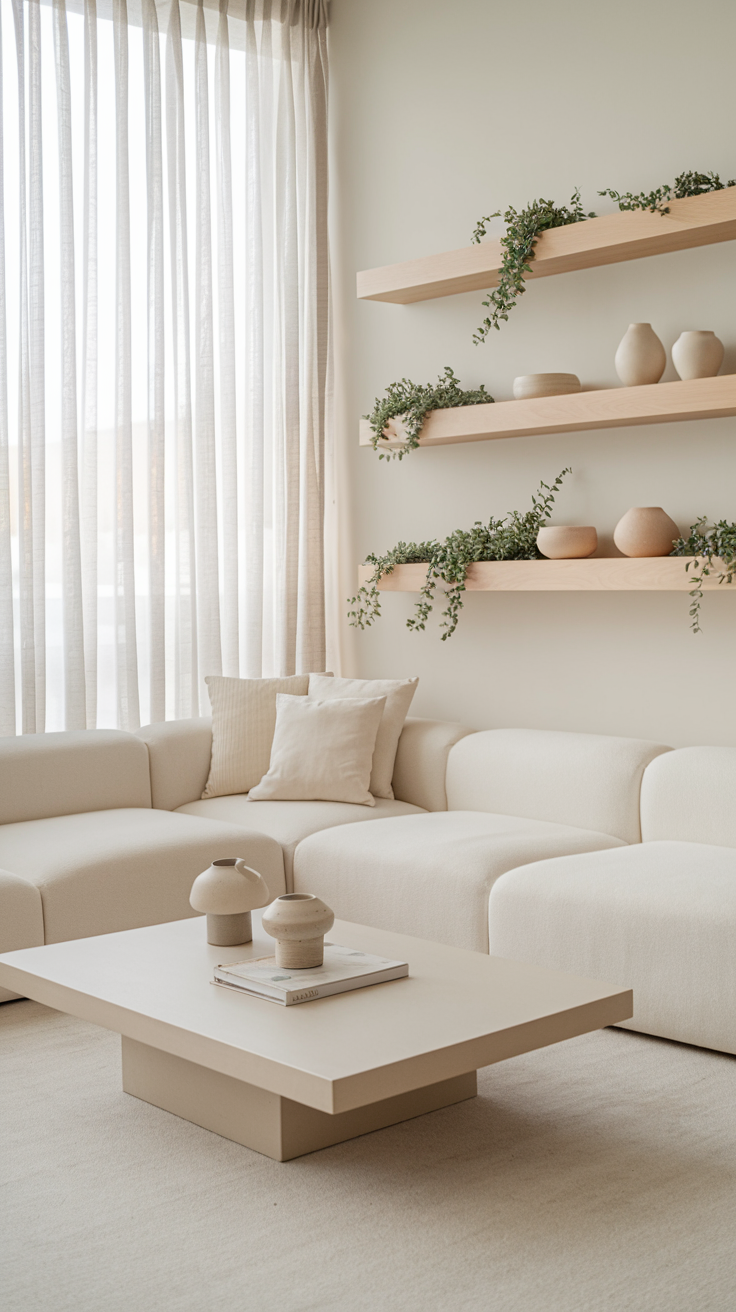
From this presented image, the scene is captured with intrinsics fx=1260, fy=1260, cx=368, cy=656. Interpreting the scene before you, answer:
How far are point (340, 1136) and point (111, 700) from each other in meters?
2.43

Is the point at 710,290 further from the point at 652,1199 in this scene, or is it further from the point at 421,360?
the point at 652,1199

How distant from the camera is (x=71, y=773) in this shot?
4055 millimetres

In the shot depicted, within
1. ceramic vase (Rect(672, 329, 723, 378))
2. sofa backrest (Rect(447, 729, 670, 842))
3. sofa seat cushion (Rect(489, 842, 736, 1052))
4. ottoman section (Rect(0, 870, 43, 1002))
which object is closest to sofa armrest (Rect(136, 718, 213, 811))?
sofa backrest (Rect(447, 729, 670, 842))

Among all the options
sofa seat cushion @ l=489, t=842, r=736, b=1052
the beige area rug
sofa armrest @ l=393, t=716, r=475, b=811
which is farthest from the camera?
sofa armrest @ l=393, t=716, r=475, b=811

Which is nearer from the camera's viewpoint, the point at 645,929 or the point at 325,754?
the point at 645,929

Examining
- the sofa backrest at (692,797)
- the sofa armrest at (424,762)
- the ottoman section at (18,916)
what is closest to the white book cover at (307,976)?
the ottoman section at (18,916)

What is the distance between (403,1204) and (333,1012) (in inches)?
13.5

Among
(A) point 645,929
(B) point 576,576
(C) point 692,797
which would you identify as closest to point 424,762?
(B) point 576,576

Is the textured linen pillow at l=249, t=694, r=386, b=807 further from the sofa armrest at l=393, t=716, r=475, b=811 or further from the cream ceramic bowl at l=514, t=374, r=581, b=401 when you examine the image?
the cream ceramic bowl at l=514, t=374, r=581, b=401

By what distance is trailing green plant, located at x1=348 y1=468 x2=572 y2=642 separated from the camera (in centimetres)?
427

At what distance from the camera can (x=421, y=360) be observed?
4797mm

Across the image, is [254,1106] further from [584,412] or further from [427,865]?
[584,412]

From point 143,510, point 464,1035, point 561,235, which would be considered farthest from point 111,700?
point 464,1035

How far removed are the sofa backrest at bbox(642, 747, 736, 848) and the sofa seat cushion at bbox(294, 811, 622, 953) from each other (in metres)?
0.15
